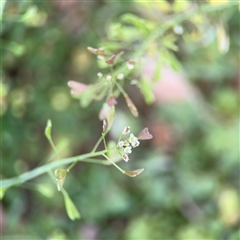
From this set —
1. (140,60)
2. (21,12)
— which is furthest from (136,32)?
(21,12)

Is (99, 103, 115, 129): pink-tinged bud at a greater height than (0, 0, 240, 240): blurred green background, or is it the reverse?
(99, 103, 115, 129): pink-tinged bud

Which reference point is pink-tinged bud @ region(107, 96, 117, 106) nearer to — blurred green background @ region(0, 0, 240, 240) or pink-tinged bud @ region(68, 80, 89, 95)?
pink-tinged bud @ region(68, 80, 89, 95)

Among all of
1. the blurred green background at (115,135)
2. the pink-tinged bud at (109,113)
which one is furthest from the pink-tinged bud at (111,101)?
the blurred green background at (115,135)

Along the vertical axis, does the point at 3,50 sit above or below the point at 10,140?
above

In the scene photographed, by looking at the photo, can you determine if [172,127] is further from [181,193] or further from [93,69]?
[93,69]

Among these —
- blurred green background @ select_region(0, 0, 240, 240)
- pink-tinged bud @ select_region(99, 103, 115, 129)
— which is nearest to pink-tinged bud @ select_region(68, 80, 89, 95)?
pink-tinged bud @ select_region(99, 103, 115, 129)

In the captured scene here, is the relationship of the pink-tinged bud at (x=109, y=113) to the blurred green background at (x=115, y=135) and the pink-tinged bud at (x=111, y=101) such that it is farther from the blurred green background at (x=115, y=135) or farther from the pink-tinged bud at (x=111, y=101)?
the blurred green background at (x=115, y=135)

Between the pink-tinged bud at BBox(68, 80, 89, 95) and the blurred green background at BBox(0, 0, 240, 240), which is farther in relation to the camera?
the blurred green background at BBox(0, 0, 240, 240)

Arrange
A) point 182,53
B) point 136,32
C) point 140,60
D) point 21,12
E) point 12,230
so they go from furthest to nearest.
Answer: point 182,53, point 12,230, point 21,12, point 136,32, point 140,60
